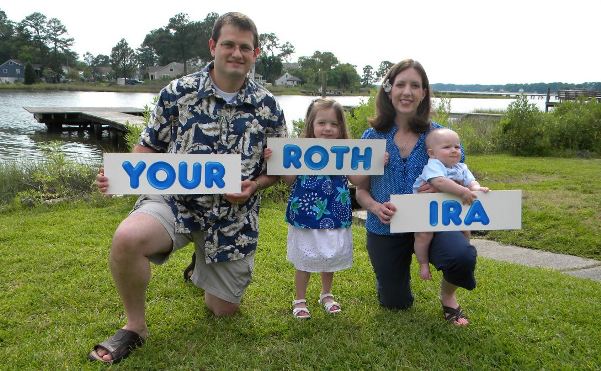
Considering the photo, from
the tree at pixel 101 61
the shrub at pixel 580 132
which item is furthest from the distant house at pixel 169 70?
the shrub at pixel 580 132

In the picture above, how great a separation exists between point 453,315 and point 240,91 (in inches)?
79.0

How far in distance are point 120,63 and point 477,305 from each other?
3613 inches

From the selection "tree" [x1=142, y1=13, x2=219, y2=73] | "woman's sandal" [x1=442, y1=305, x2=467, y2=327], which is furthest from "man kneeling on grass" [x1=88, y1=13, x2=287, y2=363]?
"tree" [x1=142, y1=13, x2=219, y2=73]

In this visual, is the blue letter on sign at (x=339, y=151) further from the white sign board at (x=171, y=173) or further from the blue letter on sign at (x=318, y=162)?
the white sign board at (x=171, y=173)

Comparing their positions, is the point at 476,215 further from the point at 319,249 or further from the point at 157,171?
the point at 157,171

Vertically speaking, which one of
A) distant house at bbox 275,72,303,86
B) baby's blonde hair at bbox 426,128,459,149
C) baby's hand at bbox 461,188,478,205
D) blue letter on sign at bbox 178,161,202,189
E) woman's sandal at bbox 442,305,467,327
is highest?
Answer: distant house at bbox 275,72,303,86

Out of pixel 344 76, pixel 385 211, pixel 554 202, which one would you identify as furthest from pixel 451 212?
pixel 344 76

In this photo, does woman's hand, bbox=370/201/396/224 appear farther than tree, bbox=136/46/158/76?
No

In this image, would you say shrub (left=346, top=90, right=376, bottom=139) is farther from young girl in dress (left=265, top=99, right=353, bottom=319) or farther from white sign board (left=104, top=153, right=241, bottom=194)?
white sign board (left=104, top=153, right=241, bottom=194)

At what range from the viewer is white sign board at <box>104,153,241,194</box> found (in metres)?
2.99

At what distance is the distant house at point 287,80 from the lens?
267ft

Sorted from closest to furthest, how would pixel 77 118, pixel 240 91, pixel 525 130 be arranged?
1. pixel 240 91
2. pixel 525 130
3. pixel 77 118

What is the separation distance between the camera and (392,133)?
11.5 ft

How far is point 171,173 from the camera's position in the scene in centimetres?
303
